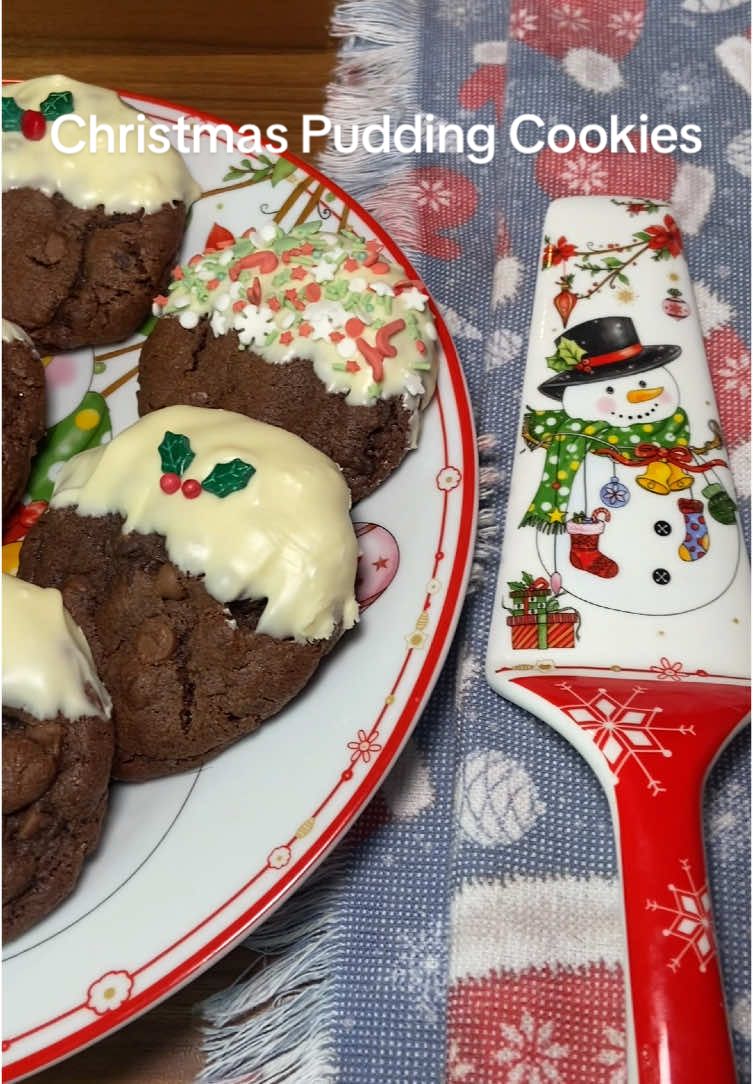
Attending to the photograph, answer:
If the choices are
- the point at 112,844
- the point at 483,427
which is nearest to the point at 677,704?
the point at 483,427

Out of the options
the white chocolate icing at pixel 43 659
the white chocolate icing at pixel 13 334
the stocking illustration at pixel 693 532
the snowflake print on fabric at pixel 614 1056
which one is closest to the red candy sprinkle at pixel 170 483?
the white chocolate icing at pixel 43 659

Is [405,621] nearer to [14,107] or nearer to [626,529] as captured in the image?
[626,529]

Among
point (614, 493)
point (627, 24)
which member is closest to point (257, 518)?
point (614, 493)

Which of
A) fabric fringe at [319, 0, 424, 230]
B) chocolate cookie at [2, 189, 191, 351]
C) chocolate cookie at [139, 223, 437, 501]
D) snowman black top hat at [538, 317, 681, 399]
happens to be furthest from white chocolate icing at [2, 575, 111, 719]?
fabric fringe at [319, 0, 424, 230]

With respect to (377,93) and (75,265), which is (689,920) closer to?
(75,265)

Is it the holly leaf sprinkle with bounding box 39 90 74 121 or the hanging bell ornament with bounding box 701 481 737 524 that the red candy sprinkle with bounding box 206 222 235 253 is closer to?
the holly leaf sprinkle with bounding box 39 90 74 121

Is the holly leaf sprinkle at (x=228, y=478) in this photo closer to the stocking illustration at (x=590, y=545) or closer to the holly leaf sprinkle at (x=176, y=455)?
the holly leaf sprinkle at (x=176, y=455)
